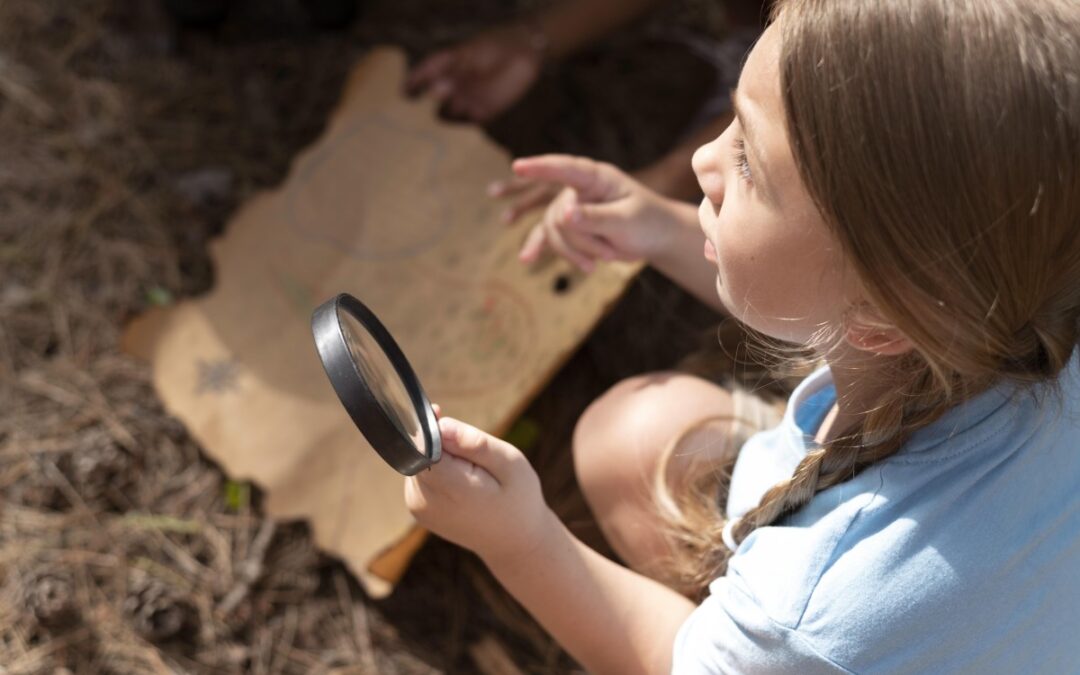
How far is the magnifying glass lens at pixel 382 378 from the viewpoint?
0.83 metres

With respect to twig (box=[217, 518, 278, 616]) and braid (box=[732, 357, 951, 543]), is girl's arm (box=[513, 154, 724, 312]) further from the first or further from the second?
twig (box=[217, 518, 278, 616])

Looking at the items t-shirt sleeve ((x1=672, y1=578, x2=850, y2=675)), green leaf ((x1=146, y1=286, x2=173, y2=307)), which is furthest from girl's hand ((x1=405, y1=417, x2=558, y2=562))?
green leaf ((x1=146, y1=286, x2=173, y2=307))

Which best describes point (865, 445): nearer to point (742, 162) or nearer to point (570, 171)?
point (742, 162)

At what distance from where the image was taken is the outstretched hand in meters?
1.69

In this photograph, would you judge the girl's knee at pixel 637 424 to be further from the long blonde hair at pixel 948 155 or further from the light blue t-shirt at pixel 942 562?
the long blonde hair at pixel 948 155

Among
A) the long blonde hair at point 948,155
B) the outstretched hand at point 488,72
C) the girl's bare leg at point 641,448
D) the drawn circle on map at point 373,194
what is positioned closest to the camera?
the long blonde hair at point 948,155

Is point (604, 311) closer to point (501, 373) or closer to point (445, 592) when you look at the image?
point (501, 373)

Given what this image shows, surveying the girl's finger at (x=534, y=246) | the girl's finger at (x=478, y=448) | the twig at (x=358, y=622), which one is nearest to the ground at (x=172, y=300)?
the twig at (x=358, y=622)

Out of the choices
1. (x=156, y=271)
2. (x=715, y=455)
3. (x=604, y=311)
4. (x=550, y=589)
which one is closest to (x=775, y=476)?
(x=715, y=455)

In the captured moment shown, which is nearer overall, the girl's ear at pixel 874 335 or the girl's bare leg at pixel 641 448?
the girl's ear at pixel 874 335

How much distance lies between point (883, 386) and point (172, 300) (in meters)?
1.11

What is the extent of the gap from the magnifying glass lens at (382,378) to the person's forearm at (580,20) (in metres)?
0.96

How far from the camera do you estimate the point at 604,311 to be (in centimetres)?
141

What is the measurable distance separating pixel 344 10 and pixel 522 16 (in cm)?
33
